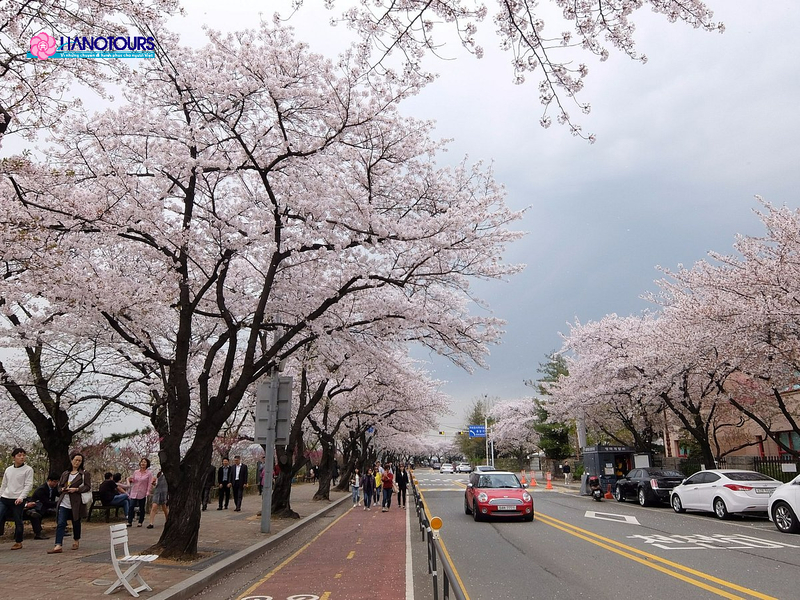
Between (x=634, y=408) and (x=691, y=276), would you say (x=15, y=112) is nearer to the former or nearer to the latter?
(x=691, y=276)

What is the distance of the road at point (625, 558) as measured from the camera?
7.98 metres

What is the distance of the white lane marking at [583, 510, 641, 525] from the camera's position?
55.3 feet

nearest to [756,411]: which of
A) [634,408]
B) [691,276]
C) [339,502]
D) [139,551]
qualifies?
[634,408]

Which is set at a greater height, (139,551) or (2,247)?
(2,247)

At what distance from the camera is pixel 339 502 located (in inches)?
1126

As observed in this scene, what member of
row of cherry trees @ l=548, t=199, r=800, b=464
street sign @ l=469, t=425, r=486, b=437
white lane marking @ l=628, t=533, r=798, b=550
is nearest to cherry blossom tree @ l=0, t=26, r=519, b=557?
white lane marking @ l=628, t=533, r=798, b=550

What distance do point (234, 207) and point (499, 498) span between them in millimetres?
11020

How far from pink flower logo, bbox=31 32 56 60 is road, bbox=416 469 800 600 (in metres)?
8.88

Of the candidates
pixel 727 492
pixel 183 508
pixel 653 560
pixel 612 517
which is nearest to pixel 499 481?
pixel 612 517

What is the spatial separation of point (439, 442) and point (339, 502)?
115694 mm

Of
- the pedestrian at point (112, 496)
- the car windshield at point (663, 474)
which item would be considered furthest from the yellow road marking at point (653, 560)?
the pedestrian at point (112, 496)

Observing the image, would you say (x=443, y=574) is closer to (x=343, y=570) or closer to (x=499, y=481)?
(x=343, y=570)

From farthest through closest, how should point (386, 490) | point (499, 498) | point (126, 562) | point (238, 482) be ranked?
point (386, 490), point (238, 482), point (499, 498), point (126, 562)

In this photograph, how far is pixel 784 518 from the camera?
44.2 feet
